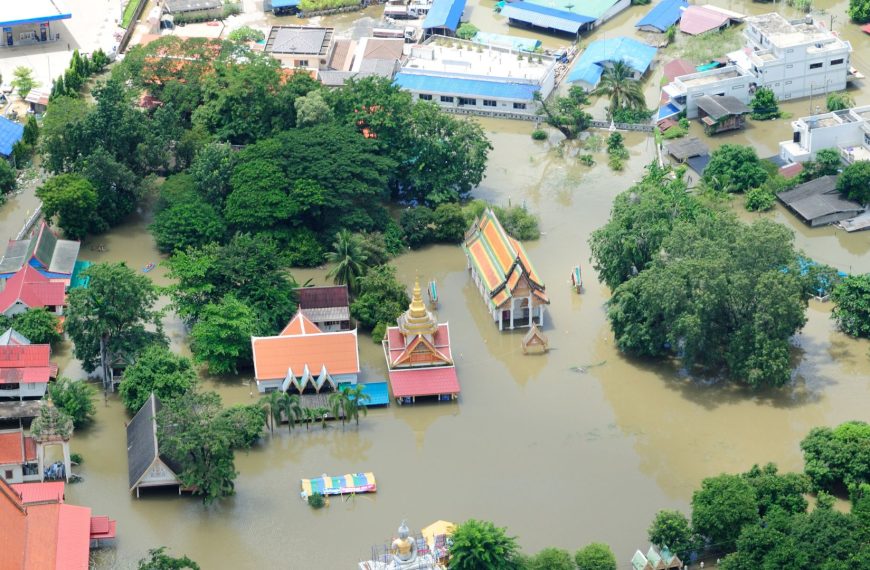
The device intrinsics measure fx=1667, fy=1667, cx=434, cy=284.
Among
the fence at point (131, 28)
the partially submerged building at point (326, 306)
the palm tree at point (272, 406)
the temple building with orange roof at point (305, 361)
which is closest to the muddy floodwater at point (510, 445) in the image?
the palm tree at point (272, 406)

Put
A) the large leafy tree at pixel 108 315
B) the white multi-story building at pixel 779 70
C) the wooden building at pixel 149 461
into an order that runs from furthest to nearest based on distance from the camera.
Result: the white multi-story building at pixel 779 70, the large leafy tree at pixel 108 315, the wooden building at pixel 149 461

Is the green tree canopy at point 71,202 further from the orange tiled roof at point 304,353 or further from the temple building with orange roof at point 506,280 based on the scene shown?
the temple building with orange roof at point 506,280

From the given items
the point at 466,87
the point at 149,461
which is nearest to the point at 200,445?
the point at 149,461

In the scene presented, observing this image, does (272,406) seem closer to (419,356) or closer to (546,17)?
(419,356)

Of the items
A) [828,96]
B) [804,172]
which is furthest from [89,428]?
[828,96]

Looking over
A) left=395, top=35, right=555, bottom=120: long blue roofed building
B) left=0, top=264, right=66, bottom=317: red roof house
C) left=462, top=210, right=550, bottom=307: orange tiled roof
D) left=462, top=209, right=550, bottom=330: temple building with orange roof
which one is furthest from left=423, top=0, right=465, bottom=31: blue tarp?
left=0, top=264, right=66, bottom=317: red roof house

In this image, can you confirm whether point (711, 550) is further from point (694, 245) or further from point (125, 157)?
point (125, 157)

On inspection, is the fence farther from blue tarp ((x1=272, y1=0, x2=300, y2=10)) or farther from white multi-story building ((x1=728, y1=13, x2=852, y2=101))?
white multi-story building ((x1=728, y1=13, x2=852, y2=101))
